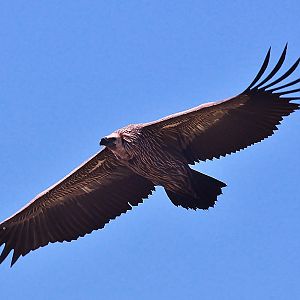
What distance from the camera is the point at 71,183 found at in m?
17.9

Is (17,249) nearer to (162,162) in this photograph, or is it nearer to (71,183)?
(71,183)

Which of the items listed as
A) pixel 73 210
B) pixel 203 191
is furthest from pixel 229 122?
pixel 73 210

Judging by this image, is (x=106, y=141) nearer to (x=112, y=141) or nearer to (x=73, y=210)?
(x=112, y=141)

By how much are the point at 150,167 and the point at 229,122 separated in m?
1.23

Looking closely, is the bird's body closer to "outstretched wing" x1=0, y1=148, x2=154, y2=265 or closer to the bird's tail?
the bird's tail

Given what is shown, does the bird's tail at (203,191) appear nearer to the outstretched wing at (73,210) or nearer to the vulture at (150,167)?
the vulture at (150,167)

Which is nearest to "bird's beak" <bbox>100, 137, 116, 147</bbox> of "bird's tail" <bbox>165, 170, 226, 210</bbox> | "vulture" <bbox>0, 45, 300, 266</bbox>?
"vulture" <bbox>0, 45, 300, 266</bbox>

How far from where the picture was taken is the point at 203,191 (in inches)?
658

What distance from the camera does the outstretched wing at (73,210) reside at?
17984 mm

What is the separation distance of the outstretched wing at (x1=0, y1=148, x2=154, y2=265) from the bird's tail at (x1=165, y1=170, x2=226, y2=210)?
1233 millimetres

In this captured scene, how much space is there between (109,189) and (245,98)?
2931 mm

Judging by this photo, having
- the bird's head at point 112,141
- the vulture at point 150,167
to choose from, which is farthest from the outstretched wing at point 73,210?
the bird's head at point 112,141

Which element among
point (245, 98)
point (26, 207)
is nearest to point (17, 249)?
point (26, 207)

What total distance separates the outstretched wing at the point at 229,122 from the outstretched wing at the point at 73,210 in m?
1.24
